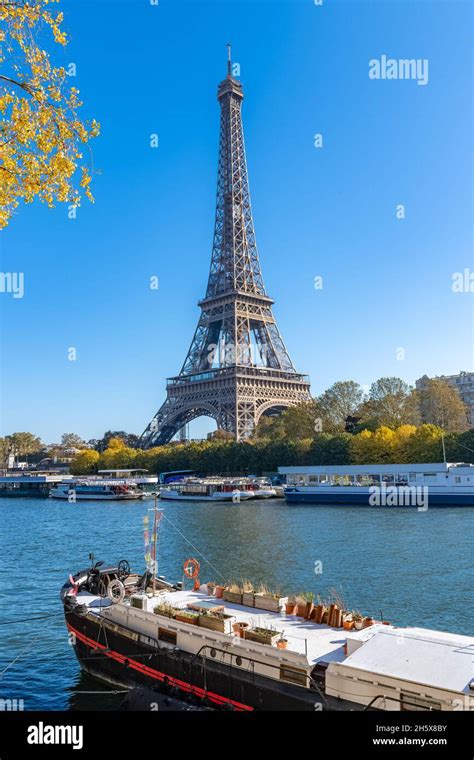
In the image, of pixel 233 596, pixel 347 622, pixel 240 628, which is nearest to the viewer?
pixel 240 628

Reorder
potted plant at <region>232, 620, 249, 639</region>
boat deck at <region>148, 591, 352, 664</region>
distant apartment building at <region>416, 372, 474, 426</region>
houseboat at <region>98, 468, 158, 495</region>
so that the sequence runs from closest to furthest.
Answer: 1. boat deck at <region>148, 591, 352, 664</region>
2. potted plant at <region>232, 620, 249, 639</region>
3. houseboat at <region>98, 468, 158, 495</region>
4. distant apartment building at <region>416, 372, 474, 426</region>

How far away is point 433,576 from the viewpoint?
33.6 metres

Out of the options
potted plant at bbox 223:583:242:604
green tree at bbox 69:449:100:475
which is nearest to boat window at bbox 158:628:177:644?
potted plant at bbox 223:583:242:604

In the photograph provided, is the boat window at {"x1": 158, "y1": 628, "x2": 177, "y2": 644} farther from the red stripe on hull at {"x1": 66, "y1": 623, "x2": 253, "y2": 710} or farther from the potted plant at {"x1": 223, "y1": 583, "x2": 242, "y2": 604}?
the potted plant at {"x1": 223, "y1": 583, "x2": 242, "y2": 604}

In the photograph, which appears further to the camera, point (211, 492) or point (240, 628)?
point (211, 492)

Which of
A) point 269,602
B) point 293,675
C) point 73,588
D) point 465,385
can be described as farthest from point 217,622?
point 465,385

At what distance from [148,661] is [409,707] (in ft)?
30.0

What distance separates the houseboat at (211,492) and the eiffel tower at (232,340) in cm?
2851

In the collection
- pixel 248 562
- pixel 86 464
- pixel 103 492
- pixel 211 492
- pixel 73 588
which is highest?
pixel 86 464

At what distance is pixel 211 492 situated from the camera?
98.2 metres

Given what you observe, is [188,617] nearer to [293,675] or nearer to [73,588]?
[293,675]

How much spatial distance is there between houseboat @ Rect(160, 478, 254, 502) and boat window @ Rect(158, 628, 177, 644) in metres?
72.4

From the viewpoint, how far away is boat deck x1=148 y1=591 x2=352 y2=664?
16.2 meters

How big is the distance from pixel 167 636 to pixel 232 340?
410 feet
